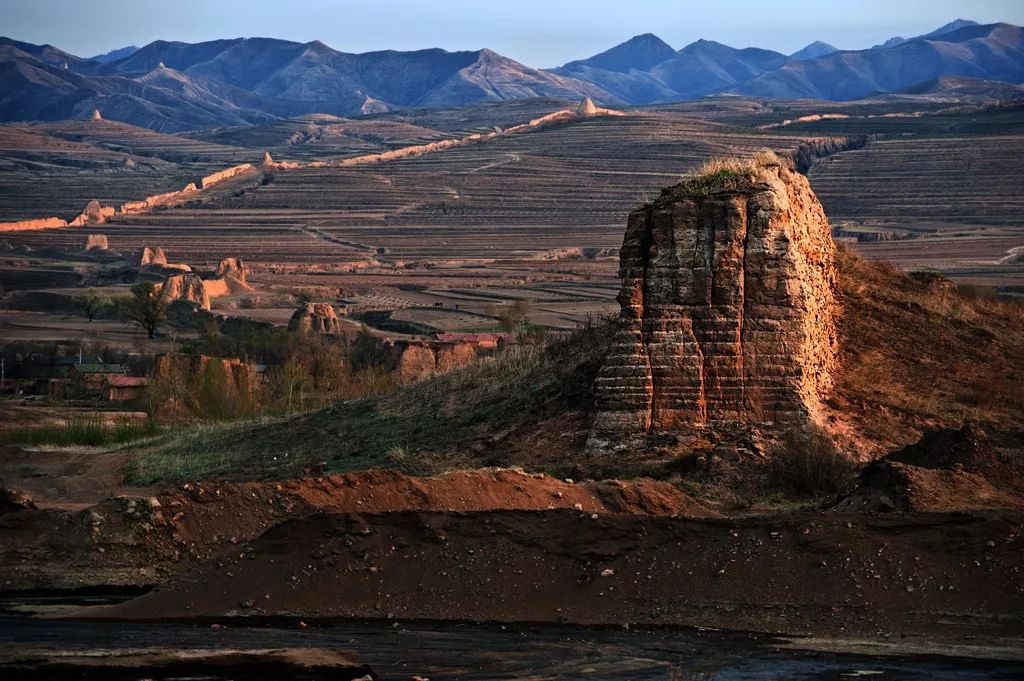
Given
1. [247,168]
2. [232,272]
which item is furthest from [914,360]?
[247,168]

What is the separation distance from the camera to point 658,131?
150 metres

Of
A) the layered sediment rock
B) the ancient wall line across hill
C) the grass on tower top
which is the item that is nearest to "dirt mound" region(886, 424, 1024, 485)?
the grass on tower top

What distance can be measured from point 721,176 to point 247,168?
133007mm

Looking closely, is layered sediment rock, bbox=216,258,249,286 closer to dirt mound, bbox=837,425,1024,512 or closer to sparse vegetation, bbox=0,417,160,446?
sparse vegetation, bbox=0,417,160,446

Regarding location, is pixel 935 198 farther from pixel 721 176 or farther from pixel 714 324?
pixel 714 324

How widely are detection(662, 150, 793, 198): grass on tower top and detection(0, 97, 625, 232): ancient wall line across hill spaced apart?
104 metres

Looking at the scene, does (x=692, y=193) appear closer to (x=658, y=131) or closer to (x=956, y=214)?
(x=956, y=214)

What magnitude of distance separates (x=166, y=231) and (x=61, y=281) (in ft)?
101

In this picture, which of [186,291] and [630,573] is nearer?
[630,573]

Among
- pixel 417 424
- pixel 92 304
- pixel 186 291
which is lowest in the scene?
pixel 92 304

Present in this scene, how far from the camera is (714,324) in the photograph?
19250 millimetres

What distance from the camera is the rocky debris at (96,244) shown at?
4245 inches

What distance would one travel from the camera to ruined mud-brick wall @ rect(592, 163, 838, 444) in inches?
758

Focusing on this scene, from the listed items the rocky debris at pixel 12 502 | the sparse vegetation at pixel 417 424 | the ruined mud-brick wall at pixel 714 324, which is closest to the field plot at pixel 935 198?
the sparse vegetation at pixel 417 424
